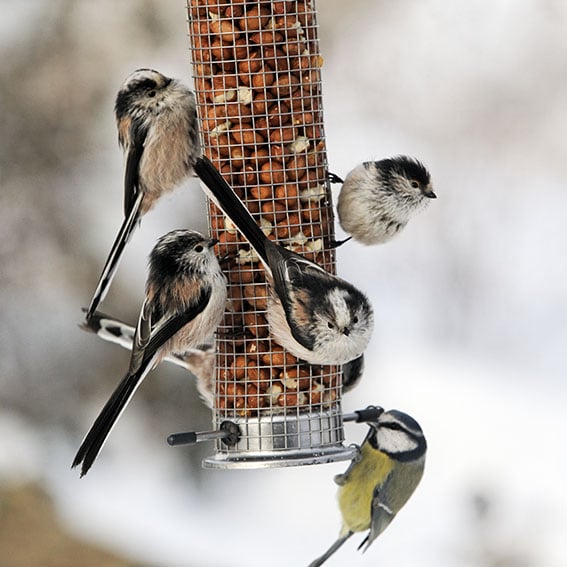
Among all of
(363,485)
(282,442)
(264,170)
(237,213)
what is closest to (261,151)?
(264,170)

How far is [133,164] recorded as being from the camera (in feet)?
9.69

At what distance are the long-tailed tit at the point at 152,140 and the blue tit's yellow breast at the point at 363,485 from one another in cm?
92

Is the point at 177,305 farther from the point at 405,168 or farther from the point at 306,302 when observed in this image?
the point at 405,168

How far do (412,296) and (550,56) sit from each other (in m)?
1.10

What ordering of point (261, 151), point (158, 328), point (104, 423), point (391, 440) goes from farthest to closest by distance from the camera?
point (391, 440) → point (261, 151) → point (158, 328) → point (104, 423)

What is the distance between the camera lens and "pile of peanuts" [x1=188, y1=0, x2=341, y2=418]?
2.87 metres

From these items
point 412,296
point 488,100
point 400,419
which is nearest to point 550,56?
point 488,100

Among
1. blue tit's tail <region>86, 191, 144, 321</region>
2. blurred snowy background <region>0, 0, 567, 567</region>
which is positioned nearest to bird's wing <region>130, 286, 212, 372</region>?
blue tit's tail <region>86, 191, 144, 321</region>

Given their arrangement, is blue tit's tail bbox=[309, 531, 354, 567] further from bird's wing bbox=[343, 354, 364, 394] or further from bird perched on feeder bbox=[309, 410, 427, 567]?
bird's wing bbox=[343, 354, 364, 394]

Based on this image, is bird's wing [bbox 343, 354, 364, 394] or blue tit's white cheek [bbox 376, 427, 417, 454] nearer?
bird's wing [bbox 343, 354, 364, 394]

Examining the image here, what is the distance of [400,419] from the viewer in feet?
10.9

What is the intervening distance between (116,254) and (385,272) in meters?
1.99

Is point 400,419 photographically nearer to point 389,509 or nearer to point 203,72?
point 389,509

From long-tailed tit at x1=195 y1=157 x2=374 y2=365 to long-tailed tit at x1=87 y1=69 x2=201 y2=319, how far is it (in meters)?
0.13
